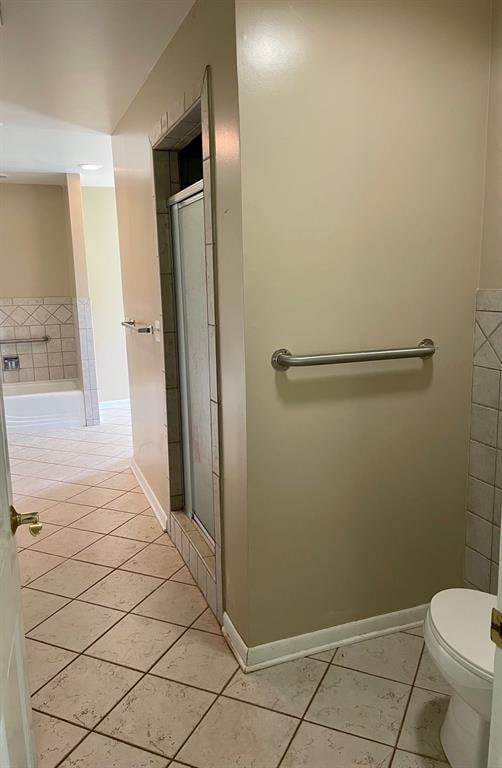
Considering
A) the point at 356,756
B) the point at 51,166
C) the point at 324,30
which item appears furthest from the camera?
the point at 51,166

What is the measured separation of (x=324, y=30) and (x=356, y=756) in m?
2.13

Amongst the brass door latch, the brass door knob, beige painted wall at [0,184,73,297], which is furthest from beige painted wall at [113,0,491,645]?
beige painted wall at [0,184,73,297]

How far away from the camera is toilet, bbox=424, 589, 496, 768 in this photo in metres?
1.37

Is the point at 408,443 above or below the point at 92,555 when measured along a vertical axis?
above

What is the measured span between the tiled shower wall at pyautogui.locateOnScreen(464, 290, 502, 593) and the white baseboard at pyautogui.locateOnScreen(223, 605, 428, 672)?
315 millimetres

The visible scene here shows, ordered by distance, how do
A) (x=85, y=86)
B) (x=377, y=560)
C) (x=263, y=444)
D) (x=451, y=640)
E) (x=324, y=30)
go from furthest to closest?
(x=85, y=86), (x=377, y=560), (x=263, y=444), (x=324, y=30), (x=451, y=640)

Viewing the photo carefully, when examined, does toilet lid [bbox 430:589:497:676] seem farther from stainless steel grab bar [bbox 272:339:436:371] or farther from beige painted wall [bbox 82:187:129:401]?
beige painted wall [bbox 82:187:129:401]

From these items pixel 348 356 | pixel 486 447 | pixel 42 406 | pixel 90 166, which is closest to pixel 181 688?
pixel 348 356

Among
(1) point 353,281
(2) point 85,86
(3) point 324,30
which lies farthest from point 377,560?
(2) point 85,86

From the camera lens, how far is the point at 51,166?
4.65m

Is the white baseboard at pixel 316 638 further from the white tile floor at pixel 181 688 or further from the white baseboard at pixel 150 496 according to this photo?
the white baseboard at pixel 150 496

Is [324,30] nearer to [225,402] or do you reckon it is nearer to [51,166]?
[225,402]

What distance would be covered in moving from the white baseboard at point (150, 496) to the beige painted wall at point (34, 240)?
247 centimetres

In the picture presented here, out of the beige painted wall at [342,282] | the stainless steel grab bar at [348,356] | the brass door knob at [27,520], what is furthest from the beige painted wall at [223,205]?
the brass door knob at [27,520]
